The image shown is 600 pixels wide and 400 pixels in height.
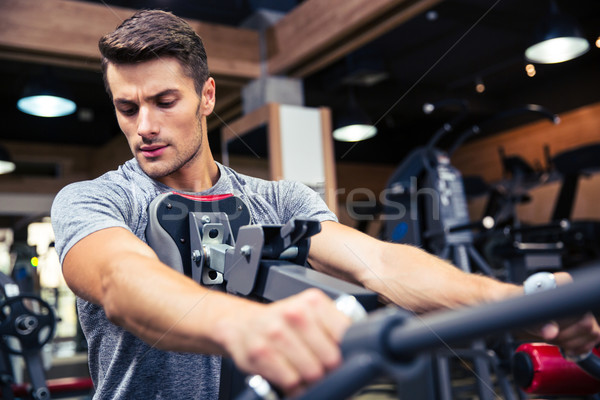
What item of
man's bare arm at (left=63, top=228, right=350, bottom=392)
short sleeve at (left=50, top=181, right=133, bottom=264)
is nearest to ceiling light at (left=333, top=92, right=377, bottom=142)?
short sleeve at (left=50, top=181, right=133, bottom=264)

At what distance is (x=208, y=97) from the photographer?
1.40 m

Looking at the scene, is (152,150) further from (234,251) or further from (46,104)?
(46,104)

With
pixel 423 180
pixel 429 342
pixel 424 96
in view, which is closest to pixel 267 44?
pixel 423 180

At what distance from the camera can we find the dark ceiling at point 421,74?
579 cm

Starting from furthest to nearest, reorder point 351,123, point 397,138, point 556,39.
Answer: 1. point 397,138
2. point 351,123
3. point 556,39

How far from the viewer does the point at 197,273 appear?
1113mm

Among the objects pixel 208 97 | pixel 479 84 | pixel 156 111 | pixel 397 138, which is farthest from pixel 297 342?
pixel 397 138

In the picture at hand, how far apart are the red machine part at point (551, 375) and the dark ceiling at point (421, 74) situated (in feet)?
13.8

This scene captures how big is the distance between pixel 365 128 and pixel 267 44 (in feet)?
6.86

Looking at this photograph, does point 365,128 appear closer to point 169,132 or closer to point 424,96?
point 424,96

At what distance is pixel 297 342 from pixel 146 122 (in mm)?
807

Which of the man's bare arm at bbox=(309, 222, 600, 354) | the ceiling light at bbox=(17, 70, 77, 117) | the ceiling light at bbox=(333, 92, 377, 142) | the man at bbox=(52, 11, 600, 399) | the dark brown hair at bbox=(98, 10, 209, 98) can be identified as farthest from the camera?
the ceiling light at bbox=(333, 92, 377, 142)

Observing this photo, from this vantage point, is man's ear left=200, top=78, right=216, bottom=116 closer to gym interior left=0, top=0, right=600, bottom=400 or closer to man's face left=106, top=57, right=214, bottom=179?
man's face left=106, top=57, right=214, bottom=179

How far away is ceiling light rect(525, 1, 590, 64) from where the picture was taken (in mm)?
4168
